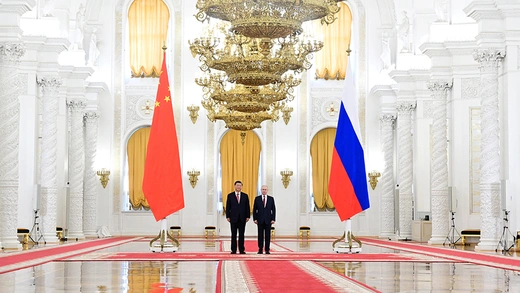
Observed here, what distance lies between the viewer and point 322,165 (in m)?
28.1

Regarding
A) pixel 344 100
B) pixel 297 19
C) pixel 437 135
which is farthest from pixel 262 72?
pixel 437 135

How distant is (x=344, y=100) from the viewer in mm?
15039

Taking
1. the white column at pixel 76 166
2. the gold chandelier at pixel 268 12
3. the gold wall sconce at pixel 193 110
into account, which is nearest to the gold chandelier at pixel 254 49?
the gold chandelier at pixel 268 12

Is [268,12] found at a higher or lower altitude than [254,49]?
lower

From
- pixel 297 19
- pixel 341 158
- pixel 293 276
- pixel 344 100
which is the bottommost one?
pixel 293 276

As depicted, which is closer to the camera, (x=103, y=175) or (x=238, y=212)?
(x=238, y=212)

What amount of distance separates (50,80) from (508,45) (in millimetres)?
10419

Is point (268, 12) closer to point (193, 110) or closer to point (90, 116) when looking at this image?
point (193, 110)

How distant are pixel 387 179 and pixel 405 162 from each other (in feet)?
6.90

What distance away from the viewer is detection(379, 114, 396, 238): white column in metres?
26.9

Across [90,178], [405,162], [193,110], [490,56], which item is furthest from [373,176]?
[490,56]

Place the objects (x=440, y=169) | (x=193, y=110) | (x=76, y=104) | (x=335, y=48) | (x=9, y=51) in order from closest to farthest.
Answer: (x=9, y=51)
(x=440, y=169)
(x=76, y=104)
(x=193, y=110)
(x=335, y=48)

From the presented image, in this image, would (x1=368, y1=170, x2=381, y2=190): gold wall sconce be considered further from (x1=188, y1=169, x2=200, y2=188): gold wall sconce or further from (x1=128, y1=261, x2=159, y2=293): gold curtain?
(x1=128, y1=261, x2=159, y2=293): gold curtain

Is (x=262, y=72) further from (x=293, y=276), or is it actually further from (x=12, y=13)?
(x=293, y=276)
